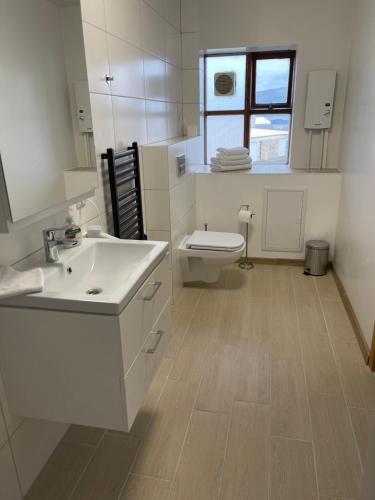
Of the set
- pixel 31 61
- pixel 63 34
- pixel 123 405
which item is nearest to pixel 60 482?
pixel 123 405

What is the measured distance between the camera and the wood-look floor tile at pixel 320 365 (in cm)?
210

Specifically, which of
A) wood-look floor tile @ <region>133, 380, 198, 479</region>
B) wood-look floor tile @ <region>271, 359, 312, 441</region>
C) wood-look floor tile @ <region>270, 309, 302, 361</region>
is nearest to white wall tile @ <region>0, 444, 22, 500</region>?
wood-look floor tile @ <region>133, 380, 198, 479</region>

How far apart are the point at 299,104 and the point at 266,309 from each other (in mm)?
1991

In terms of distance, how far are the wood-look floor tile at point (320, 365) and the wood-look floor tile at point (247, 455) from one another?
0.37 metres

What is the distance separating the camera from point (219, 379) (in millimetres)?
2170

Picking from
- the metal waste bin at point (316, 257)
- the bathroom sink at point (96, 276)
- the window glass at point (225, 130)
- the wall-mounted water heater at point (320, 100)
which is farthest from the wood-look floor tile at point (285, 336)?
the window glass at point (225, 130)

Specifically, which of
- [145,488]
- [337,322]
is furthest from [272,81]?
[145,488]

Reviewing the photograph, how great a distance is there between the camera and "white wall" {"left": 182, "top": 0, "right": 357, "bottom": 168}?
334 cm

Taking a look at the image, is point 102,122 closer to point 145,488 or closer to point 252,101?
point 145,488

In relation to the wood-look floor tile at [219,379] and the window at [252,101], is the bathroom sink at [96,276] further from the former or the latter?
the window at [252,101]

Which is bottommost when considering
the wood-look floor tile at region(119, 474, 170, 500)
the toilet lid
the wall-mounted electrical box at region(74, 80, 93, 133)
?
the wood-look floor tile at region(119, 474, 170, 500)

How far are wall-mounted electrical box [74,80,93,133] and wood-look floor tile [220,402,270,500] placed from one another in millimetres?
1589

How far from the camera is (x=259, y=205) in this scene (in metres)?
3.66

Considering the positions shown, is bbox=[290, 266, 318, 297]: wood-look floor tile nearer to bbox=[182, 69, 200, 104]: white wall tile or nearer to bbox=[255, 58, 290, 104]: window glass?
bbox=[255, 58, 290, 104]: window glass
